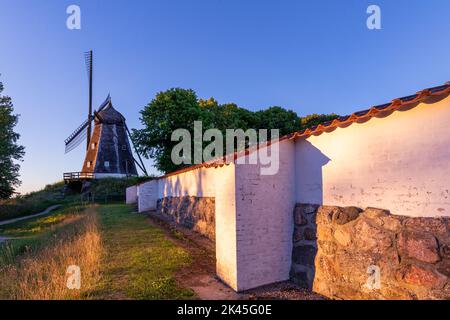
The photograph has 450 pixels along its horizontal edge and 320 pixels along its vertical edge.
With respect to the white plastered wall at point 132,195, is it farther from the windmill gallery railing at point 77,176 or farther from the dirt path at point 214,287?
the dirt path at point 214,287

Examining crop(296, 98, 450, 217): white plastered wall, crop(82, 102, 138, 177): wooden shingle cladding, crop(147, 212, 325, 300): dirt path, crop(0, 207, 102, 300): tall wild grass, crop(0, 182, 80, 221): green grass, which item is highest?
crop(82, 102, 138, 177): wooden shingle cladding

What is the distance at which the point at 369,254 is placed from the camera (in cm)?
356

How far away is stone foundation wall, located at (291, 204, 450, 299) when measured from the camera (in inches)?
116

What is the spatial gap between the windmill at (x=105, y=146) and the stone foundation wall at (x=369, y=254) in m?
30.0

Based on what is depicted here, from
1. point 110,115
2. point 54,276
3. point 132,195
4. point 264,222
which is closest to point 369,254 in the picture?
point 264,222

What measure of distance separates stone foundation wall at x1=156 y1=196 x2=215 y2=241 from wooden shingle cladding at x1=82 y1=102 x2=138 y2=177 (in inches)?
860

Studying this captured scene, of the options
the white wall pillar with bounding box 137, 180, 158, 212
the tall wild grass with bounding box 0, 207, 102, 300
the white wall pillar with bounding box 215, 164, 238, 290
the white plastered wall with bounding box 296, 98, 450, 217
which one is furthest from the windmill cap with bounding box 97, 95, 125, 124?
the white plastered wall with bounding box 296, 98, 450, 217

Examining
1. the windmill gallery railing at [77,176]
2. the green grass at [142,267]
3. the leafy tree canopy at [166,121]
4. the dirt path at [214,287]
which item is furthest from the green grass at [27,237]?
the windmill gallery railing at [77,176]

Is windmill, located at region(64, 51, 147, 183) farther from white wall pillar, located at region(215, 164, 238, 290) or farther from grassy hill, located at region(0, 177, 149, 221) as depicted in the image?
white wall pillar, located at region(215, 164, 238, 290)

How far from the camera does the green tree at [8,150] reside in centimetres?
2241

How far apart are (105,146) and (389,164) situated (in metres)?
33.9

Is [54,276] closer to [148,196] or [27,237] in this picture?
[27,237]
